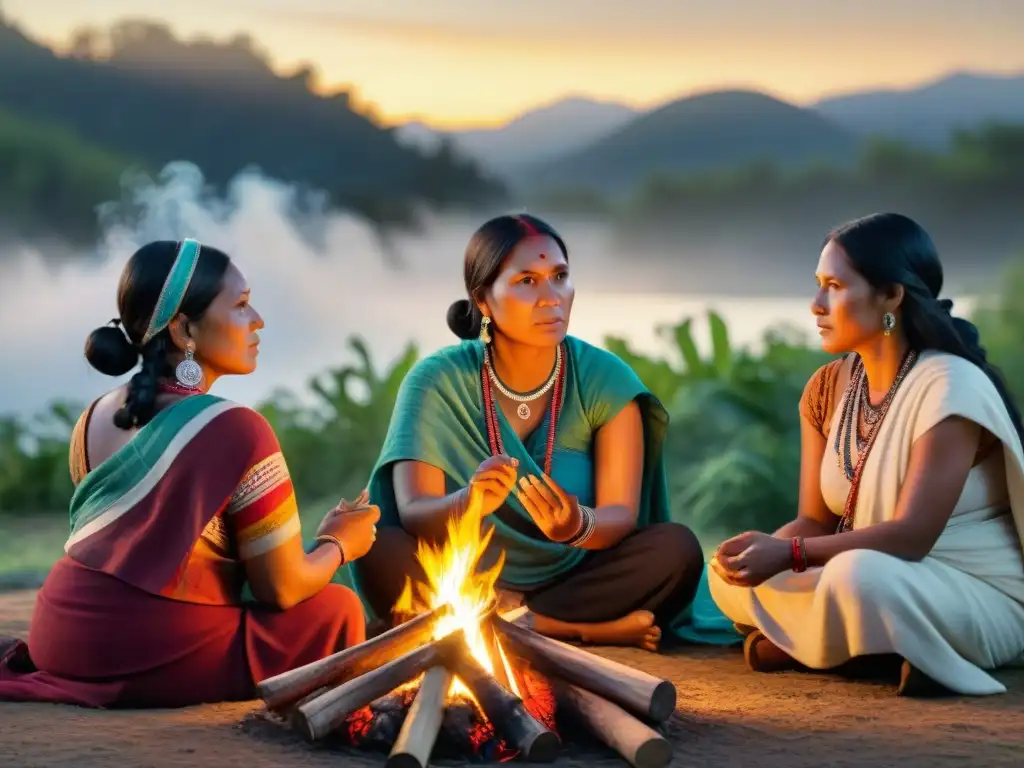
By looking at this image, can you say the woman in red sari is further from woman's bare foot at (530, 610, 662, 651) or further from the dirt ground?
woman's bare foot at (530, 610, 662, 651)

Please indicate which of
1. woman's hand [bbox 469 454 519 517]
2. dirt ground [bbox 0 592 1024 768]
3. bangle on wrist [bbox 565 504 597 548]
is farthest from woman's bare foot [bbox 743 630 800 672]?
woman's hand [bbox 469 454 519 517]

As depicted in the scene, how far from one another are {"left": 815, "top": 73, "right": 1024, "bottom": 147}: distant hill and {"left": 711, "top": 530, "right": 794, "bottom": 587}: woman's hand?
6024mm

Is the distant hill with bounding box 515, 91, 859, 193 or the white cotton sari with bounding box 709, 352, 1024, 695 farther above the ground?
the distant hill with bounding box 515, 91, 859, 193

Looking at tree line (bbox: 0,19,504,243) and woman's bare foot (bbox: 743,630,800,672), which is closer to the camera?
woman's bare foot (bbox: 743,630,800,672)

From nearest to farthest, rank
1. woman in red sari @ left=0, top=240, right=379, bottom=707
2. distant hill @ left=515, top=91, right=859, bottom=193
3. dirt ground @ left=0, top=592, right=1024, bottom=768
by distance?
dirt ground @ left=0, top=592, right=1024, bottom=768
woman in red sari @ left=0, top=240, right=379, bottom=707
distant hill @ left=515, top=91, right=859, bottom=193

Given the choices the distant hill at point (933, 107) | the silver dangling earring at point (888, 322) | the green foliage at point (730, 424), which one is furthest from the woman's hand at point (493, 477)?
the distant hill at point (933, 107)

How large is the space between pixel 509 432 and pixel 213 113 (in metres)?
5.87

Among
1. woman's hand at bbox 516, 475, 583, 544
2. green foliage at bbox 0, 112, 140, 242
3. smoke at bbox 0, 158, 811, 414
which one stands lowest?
woman's hand at bbox 516, 475, 583, 544

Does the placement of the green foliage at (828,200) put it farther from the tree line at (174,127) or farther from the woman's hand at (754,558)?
the woman's hand at (754,558)

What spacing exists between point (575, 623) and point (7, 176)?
6618 millimetres

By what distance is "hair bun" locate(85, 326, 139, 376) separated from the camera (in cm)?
409

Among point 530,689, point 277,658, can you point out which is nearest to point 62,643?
point 277,658

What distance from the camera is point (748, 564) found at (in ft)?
14.5

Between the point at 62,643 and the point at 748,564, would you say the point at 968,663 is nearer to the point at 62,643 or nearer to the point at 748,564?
the point at 748,564
